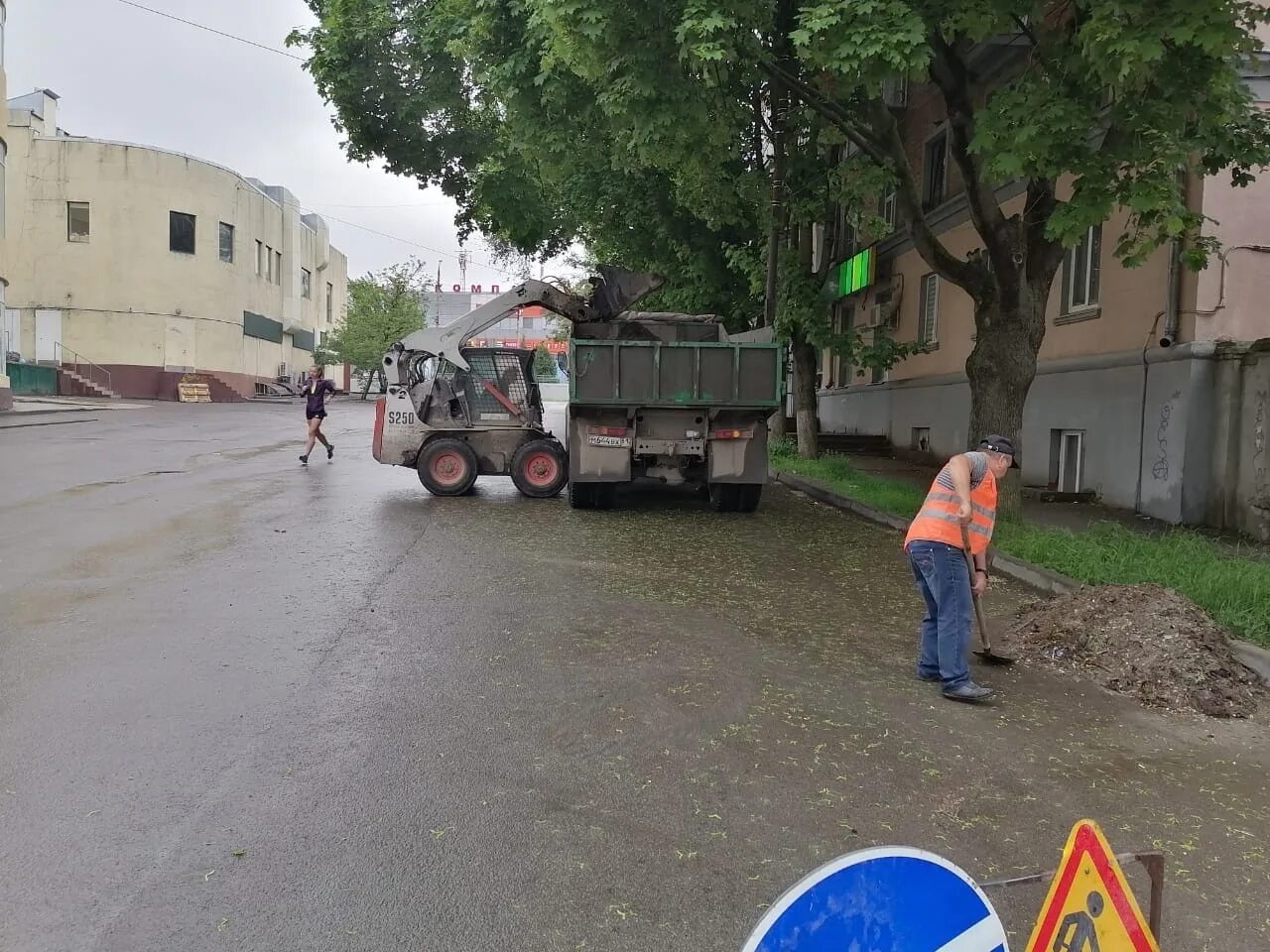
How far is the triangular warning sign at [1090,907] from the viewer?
1886mm

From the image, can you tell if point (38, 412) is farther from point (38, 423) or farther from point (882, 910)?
point (882, 910)

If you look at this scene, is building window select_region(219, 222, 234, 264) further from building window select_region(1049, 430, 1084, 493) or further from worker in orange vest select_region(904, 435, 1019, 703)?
worker in orange vest select_region(904, 435, 1019, 703)

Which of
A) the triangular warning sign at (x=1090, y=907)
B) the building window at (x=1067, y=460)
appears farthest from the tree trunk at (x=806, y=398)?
the triangular warning sign at (x=1090, y=907)

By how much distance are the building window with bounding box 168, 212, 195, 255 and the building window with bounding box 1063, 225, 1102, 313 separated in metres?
39.8

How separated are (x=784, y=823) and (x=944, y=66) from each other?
879cm

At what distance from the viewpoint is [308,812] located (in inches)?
148

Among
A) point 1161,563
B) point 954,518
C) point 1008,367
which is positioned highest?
point 1008,367

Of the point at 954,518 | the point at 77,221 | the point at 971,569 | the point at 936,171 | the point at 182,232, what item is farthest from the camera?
the point at 182,232

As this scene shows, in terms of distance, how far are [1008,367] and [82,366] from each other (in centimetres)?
4149

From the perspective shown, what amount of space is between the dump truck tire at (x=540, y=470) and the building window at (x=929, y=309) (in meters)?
9.83

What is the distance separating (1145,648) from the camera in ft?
19.7

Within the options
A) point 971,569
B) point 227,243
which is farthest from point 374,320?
point 971,569

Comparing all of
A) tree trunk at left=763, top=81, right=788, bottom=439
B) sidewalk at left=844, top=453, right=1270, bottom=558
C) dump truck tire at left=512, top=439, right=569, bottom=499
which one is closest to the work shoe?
sidewalk at left=844, top=453, right=1270, bottom=558

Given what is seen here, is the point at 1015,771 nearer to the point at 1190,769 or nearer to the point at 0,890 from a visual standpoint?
the point at 1190,769
